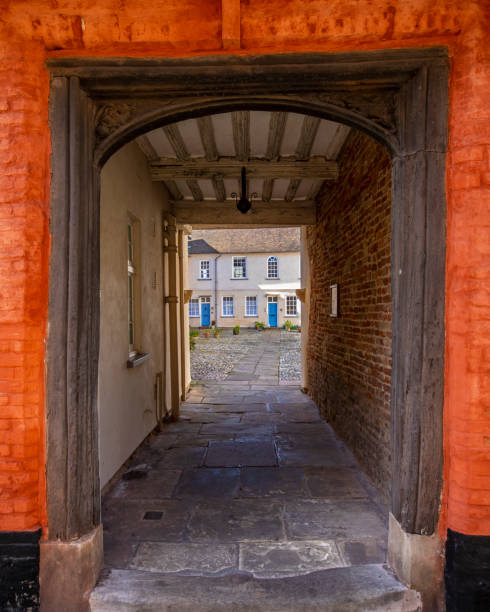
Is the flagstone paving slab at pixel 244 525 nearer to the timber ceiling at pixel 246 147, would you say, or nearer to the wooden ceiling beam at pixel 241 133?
the timber ceiling at pixel 246 147

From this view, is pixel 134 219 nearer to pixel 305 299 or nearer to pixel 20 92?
pixel 20 92

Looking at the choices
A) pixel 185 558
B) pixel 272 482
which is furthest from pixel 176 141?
pixel 185 558

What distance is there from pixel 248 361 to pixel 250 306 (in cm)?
1608

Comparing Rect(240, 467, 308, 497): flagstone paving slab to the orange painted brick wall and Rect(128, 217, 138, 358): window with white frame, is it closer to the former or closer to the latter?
the orange painted brick wall

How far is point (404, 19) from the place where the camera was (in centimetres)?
238

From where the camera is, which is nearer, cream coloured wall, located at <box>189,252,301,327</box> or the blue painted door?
cream coloured wall, located at <box>189,252,301,327</box>

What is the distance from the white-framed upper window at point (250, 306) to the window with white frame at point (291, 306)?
245 centimetres

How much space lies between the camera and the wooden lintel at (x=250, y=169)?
5.34 m

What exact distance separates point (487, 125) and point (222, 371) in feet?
33.3

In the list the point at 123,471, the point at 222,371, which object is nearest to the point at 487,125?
the point at 123,471

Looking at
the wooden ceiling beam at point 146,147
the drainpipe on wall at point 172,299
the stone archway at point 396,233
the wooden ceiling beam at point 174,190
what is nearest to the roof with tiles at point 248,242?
the wooden ceiling beam at point 174,190

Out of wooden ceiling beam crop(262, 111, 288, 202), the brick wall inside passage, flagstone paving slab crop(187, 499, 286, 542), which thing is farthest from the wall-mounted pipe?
wooden ceiling beam crop(262, 111, 288, 202)

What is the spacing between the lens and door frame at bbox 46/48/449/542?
2.44 metres

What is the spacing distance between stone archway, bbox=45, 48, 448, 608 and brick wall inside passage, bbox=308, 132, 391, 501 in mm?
1216
